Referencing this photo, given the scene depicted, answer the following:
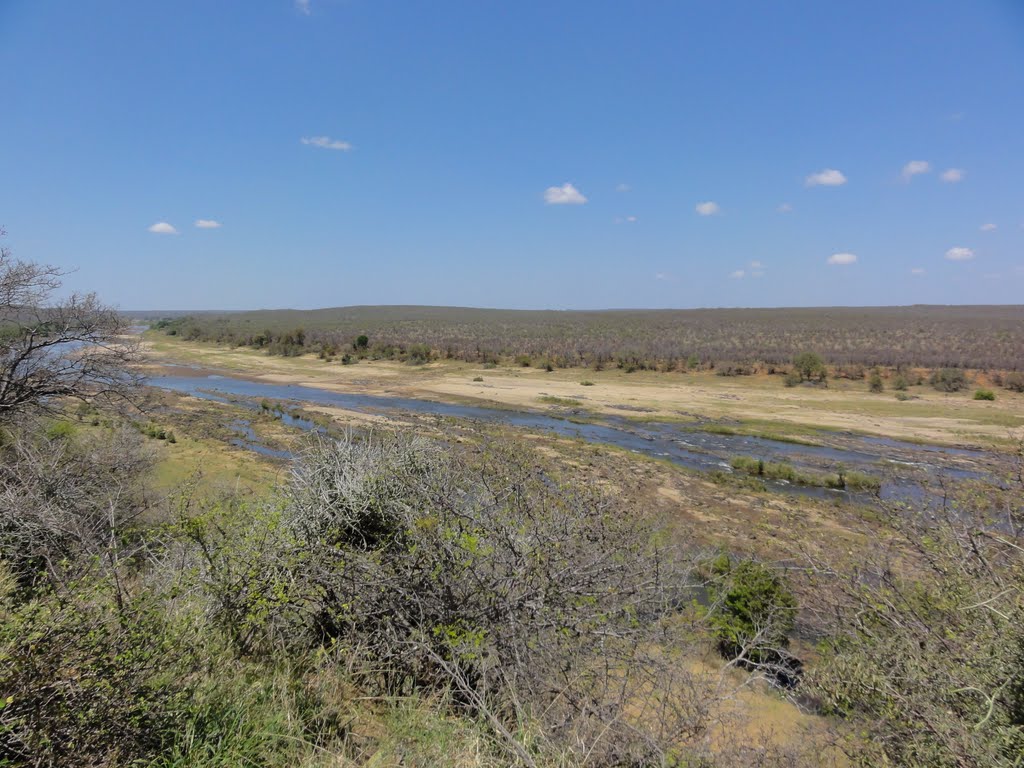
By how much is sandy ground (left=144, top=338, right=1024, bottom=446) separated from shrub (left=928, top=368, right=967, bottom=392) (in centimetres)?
76

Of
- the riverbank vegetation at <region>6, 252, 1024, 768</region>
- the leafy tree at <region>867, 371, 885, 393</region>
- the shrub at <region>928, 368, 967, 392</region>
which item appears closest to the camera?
the riverbank vegetation at <region>6, 252, 1024, 768</region>

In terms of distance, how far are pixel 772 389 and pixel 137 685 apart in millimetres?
40335

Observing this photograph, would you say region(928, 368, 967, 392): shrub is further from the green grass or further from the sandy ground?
the green grass

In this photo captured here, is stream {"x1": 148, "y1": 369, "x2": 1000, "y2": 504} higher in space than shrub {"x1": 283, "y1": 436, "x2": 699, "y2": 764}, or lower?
lower

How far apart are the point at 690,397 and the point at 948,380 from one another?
57.3ft

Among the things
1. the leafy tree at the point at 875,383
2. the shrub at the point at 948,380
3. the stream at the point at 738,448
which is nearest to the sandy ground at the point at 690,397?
the leafy tree at the point at 875,383

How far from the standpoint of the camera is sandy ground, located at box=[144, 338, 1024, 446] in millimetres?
26531

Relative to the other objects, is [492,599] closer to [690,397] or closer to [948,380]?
[690,397]

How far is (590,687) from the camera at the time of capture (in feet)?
13.9

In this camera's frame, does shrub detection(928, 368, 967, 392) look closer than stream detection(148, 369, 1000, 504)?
No

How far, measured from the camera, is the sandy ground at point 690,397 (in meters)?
26.5

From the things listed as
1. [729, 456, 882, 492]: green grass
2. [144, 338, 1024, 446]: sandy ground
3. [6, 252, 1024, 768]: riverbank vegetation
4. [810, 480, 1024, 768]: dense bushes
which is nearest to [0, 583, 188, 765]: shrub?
[6, 252, 1024, 768]: riverbank vegetation

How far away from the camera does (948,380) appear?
34625mm

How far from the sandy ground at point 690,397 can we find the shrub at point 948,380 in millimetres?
761
